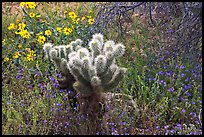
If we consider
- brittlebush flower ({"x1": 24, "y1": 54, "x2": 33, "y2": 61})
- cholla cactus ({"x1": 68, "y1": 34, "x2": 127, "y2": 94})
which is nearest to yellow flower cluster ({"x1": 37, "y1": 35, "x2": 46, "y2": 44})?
brittlebush flower ({"x1": 24, "y1": 54, "x2": 33, "y2": 61})

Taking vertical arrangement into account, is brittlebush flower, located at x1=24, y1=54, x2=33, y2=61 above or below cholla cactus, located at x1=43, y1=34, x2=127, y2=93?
above

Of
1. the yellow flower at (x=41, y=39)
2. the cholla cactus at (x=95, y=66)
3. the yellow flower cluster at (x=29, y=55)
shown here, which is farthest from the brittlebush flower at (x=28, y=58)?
the cholla cactus at (x=95, y=66)

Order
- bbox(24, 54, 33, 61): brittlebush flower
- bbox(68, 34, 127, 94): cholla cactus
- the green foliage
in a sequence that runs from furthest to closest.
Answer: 1. bbox(24, 54, 33, 61): brittlebush flower
2. the green foliage
3. bbox(68, 34, 127, 94): cholla cactus

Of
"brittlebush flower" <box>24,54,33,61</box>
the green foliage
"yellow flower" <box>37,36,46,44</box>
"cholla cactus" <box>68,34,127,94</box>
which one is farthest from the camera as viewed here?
"yellow flower" <box>37,36,46,44</box>

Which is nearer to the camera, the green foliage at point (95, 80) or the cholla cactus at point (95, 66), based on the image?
the cholla cactus at point (95, 66)

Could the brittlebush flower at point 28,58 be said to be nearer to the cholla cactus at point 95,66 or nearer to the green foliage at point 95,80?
the green foliage at point 95,80

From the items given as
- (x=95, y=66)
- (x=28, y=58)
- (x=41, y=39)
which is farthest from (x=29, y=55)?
(x=95, y=66)

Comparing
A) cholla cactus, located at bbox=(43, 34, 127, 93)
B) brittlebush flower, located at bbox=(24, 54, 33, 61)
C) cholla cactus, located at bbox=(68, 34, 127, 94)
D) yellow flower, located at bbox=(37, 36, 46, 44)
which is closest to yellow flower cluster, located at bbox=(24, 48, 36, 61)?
brittlebush flower, located at bbox=(24, 54, 33, 61)

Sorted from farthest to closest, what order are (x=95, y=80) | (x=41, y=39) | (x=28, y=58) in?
(x=41, y=39), (x=28, y=58), (x=95, y=80)

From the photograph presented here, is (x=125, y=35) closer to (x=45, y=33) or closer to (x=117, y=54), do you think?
(x=45, y=33)

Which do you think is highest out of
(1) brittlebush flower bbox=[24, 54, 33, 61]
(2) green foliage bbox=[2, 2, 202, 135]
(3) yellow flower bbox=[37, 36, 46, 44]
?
(3) yellow flower bbox=[37, 36, 46, 44]

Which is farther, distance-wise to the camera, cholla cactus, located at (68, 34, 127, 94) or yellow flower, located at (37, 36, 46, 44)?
yellow flower, located at (37, 36, 46, 44)

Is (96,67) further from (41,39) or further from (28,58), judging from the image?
(41,39)

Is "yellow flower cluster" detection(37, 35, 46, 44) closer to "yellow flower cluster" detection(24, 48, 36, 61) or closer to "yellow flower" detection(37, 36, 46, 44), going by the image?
"yellow flower" detection(37, 36, 46, 44)
